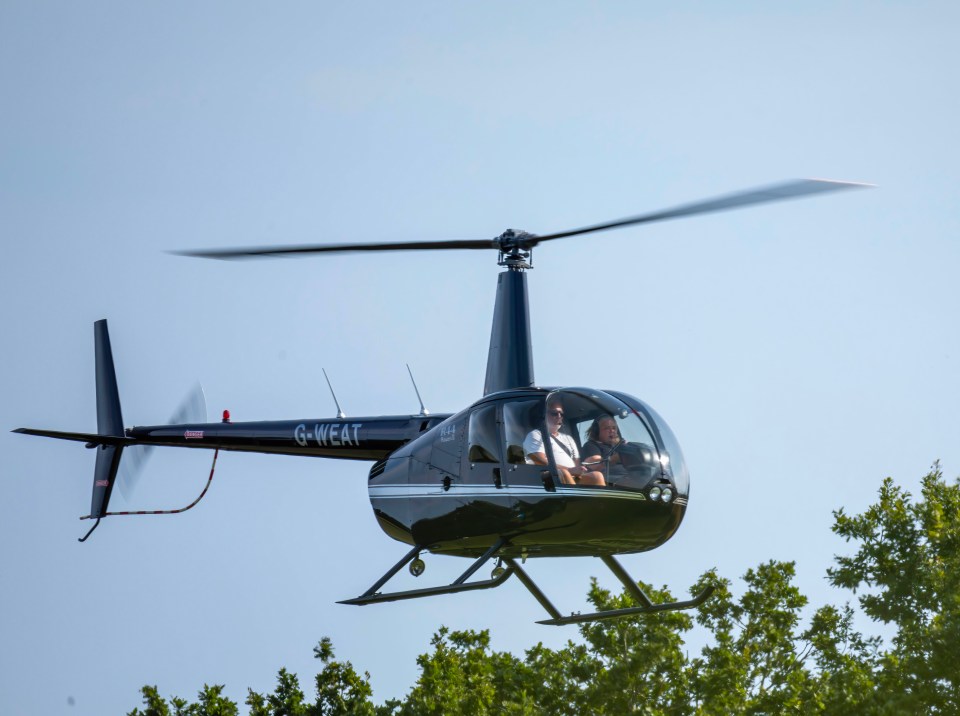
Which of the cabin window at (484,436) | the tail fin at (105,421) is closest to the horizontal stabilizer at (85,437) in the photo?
the tail fin at (105,421)

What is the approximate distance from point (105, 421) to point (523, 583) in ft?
35.0

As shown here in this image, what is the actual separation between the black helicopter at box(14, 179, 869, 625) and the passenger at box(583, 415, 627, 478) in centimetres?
2

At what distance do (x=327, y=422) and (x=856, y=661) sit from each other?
19.5 meters

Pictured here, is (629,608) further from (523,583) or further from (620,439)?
(620,439)

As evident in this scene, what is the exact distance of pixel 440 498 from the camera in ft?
66.3

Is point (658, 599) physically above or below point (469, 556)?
above

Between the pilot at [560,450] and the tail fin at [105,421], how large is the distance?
1089 cm

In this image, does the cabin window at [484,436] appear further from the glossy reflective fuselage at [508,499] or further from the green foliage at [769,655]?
the green foliage at [769,655]

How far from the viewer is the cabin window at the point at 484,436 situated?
63.2 ft

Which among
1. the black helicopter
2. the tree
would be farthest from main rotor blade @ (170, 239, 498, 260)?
the tree

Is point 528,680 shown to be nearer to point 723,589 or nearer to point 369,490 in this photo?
point 723,589

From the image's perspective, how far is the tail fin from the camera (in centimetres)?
2784

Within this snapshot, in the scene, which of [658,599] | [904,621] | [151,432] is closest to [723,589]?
[658,599]

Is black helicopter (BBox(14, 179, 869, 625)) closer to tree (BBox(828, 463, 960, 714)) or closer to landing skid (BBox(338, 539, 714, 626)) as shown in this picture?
landing skid (BBox(338, 539, 714, 626))
